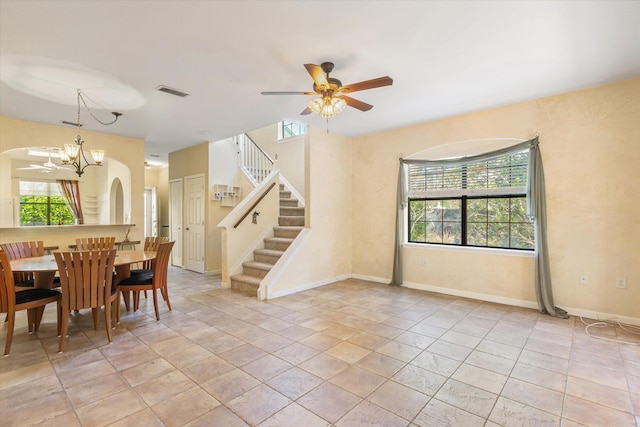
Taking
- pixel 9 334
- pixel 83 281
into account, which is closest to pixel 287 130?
pixel 83 281

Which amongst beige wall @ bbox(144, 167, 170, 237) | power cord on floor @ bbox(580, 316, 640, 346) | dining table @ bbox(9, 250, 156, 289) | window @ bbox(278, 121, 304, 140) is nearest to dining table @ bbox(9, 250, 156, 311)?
dining table @ bbox(9, 250, 156, 289)

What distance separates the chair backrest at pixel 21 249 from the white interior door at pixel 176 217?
3099 mm

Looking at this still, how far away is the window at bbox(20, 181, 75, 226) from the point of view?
737 cm

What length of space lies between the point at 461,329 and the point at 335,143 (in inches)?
144

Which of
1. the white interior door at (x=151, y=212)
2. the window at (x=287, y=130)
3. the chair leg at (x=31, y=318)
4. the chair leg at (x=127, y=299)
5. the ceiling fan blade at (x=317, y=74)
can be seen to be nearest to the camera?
the ceiling fan blade at (x=317, y=74)

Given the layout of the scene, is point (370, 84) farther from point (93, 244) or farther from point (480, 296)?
point (93, 244)

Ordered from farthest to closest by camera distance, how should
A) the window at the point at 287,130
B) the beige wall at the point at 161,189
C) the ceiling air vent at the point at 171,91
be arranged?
1. the beige wall at the point at 161,189
2. the window at the point at 287,130
3. the ceiling air vent at the point at 171,91

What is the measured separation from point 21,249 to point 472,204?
6.27 meters

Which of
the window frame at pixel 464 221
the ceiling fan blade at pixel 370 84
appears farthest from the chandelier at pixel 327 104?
the window frame at pixel 464 221

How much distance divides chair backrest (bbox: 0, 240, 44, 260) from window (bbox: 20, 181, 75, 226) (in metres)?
4.48

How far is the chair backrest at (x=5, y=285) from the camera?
2.75 meters

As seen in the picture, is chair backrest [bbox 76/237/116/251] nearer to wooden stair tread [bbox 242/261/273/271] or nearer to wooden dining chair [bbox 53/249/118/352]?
wooden dining chair [bbox 53/249/118/352]

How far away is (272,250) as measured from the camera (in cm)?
550

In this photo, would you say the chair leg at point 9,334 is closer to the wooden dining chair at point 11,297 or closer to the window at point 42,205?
the wooden dining chair at point 11,297
